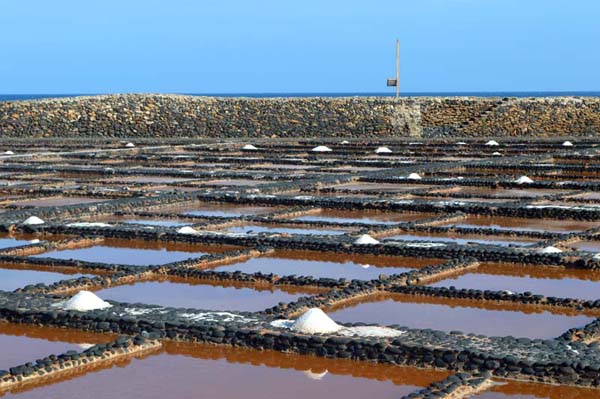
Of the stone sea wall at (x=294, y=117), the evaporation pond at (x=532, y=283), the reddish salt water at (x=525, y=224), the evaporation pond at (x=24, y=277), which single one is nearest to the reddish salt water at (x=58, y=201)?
the reddish salt water at (x=525, y=224)

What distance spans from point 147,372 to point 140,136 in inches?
786

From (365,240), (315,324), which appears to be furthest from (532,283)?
(315,324)

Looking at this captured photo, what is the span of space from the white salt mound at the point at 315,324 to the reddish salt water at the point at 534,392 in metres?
0.77

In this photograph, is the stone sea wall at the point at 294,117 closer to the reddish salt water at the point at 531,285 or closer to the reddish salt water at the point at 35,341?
the reddish salt water at the point at 531,285

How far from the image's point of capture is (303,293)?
5.59 metres

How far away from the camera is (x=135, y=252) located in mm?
7031

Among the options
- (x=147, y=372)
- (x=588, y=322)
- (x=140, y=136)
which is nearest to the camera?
(x=147, y=372)

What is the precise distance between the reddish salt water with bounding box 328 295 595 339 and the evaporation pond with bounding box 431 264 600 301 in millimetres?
461

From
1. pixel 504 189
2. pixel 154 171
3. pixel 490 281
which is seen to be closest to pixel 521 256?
pixel 490 281

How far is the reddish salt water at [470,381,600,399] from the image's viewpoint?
3.75 metres

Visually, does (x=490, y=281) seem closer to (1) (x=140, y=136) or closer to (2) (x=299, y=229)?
(2) (x=299, y=229)

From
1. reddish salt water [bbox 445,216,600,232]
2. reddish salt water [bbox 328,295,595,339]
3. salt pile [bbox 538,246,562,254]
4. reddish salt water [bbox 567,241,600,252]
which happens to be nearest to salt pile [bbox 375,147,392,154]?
reddish salt water [bbox 445,216,600,232]

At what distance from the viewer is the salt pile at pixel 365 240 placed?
22.7 feet

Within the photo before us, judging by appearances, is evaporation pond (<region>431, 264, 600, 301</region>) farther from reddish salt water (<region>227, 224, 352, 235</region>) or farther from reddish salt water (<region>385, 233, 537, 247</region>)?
reddish salt water (<region>227, 224, 352, 235</region>)
